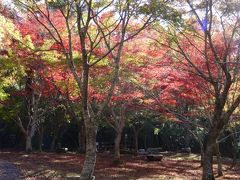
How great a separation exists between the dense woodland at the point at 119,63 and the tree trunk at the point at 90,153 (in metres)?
0.03

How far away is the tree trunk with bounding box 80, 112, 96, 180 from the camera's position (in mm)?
11148

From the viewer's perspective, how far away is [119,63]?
44.6 ft

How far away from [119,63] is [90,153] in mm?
3638

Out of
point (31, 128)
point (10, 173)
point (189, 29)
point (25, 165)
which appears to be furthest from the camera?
point (31, 128)

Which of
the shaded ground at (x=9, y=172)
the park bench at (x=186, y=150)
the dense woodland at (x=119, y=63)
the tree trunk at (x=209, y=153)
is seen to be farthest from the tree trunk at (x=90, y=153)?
the park bench at (x=186, y=150)

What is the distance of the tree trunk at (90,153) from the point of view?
11148 mm

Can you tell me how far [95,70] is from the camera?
17.7 m

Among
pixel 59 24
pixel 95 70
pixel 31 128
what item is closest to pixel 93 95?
pixel 95 70

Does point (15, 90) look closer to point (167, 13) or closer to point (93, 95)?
point (93, 95)

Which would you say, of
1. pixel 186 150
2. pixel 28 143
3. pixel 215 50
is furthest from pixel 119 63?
pixel 186 150

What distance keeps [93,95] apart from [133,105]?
237cm

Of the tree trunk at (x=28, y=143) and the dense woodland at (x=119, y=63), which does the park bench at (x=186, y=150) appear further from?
the tree trunk at (x=28, y=143)

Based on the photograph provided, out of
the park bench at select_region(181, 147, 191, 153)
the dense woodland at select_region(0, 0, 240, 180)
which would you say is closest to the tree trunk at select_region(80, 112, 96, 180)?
the dense woodland at select_region(0, 0, 240, 180)

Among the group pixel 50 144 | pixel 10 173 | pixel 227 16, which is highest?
pixel 227 16
